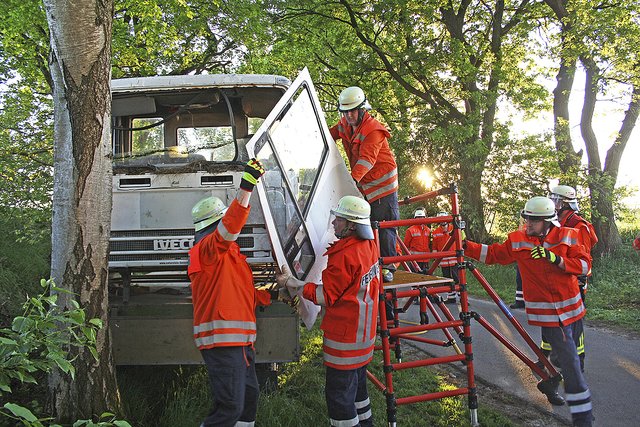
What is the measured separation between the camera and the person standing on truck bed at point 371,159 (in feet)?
15.7

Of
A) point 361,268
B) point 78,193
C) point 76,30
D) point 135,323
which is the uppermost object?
point 76,30

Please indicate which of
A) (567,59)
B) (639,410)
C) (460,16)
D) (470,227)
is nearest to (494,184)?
(470,227)

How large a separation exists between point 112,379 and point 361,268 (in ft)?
6.32

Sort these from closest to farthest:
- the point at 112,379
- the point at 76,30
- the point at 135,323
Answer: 1. the point at 76,30
2. the point at 112,379
3. the point at 135,323

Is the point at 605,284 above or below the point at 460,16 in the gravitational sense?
below

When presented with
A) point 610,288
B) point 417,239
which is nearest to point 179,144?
point 417,239

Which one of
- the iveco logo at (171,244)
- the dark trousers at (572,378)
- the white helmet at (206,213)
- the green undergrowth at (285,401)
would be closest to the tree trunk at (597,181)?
the green undergrowth at (285,401)

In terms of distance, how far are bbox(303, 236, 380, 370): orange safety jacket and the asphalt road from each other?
227 cm

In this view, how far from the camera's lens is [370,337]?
4039mm

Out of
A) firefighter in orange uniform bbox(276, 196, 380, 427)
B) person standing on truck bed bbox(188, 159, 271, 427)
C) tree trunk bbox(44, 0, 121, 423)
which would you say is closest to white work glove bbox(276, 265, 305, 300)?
firefighter in orange uniform bbox(276, 196, 380, 427)

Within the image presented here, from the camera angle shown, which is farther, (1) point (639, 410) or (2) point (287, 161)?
(1) point (639, 410)

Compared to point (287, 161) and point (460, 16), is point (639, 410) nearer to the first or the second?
point (287, 161)

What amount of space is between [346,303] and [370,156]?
4.76 feet

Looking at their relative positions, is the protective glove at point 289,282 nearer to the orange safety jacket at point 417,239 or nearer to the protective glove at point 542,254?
the protective glove at point 542,254
